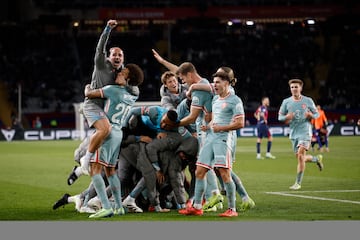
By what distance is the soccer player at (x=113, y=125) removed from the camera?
12539 millimetres

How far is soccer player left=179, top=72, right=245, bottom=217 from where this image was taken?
41.5ft

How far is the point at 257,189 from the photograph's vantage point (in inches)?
710

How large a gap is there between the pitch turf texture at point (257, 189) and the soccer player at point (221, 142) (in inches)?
13.2

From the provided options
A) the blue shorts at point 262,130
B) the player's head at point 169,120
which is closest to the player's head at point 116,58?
the player's head at point 169,120

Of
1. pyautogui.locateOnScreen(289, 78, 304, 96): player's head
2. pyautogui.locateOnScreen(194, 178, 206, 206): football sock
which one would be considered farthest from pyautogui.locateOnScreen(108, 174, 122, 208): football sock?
pyautogui.locateOnScreen(289, 78, 304, 96): player's head

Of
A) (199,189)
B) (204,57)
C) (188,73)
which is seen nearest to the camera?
(199,189)

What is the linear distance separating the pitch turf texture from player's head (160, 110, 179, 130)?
140cm

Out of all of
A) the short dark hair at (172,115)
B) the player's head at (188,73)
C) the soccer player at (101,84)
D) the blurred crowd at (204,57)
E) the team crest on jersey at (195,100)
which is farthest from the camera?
the blurred crowd at (204,57)

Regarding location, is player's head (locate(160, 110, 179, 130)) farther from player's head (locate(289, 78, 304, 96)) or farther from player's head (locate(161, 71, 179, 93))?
player's head (locate(289, 78, 304, 96))

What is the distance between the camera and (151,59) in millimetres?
60562

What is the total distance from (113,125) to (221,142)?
5.56 feet

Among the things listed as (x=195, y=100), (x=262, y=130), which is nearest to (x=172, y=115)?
(x=195, y=100)

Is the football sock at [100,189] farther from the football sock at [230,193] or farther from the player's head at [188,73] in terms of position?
the player's head at [188,73]

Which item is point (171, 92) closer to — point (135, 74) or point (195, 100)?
point (195, 100)
